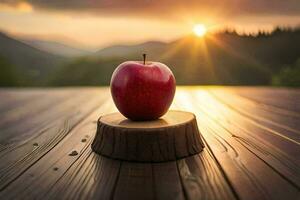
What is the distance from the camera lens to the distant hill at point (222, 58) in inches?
590

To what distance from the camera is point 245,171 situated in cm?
124

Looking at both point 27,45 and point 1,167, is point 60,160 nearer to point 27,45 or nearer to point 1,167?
point 1,167

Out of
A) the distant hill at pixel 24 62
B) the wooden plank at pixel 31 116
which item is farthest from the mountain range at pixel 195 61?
the wooden plank at pixel 31 116

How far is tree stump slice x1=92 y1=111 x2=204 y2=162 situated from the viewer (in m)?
1.38

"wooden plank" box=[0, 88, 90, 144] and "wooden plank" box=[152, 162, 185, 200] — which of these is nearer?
"wooden plank" box=[152, 162, 185, 200]

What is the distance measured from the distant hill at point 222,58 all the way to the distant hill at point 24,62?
12.1 feet

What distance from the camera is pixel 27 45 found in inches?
1011

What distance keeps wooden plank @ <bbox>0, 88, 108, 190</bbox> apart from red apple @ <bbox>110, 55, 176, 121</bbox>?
374 mm

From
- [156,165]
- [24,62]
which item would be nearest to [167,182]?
[156,165]

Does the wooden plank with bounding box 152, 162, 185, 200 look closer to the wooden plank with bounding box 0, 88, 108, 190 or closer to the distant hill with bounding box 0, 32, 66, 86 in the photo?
the wooden plank with bounding box 0, 88, 108, 190

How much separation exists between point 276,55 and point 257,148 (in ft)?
56.6

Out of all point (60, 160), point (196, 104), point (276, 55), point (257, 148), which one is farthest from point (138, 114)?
point (276, 55)

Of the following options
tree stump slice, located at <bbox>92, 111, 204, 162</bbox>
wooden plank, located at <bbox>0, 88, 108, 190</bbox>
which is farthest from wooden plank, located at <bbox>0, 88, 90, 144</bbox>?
tree stump slice, located at <bbox>92, 111, 204, 162</bbox>

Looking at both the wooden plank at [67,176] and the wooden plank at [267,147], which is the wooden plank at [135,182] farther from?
the wooden plank at [267,147]
